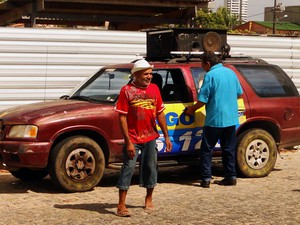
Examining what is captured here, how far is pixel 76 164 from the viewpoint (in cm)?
814

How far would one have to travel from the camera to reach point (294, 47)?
14312 millimetres

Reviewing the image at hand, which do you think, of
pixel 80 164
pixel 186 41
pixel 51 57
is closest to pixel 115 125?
pixel 80 164

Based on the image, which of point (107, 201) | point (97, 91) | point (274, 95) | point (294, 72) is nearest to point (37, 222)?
point (107, 201)

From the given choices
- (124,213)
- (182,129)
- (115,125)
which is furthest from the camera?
(182,129)

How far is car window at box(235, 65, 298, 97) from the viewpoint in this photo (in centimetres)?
949

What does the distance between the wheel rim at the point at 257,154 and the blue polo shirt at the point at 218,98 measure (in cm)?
82

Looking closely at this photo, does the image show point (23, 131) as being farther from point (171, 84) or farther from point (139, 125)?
point (171, 84)

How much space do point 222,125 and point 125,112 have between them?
2089 millimetres

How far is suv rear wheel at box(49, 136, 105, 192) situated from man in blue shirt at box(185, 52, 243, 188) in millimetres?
1400

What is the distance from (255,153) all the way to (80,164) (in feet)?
8.71

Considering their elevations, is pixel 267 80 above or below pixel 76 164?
above

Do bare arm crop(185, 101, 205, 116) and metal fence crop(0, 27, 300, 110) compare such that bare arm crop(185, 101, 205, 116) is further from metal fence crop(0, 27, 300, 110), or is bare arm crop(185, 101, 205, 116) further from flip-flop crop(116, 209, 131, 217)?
metal fence crop(0, 27, 300, 110)

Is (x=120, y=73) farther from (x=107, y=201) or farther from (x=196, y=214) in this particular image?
(x=196, y=214)

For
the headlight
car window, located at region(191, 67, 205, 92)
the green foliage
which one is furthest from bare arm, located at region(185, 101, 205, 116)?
the green foliage
